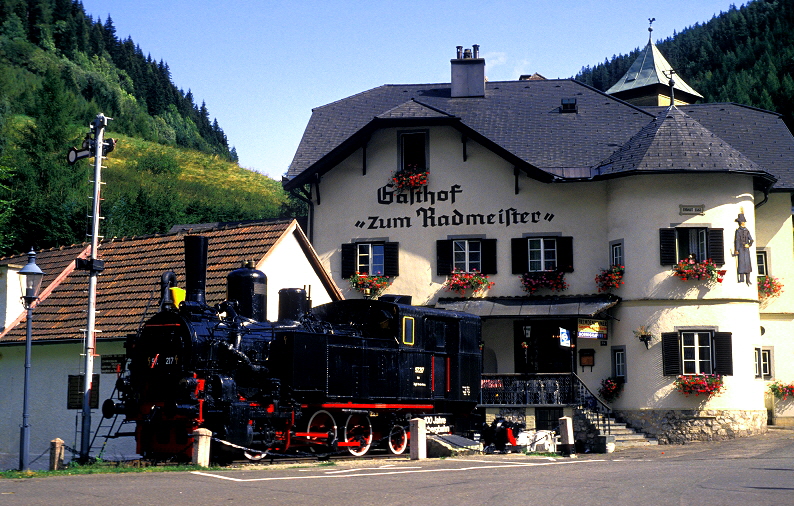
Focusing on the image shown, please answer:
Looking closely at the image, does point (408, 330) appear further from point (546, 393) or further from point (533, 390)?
point (546, 393)

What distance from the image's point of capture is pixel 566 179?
2673cm

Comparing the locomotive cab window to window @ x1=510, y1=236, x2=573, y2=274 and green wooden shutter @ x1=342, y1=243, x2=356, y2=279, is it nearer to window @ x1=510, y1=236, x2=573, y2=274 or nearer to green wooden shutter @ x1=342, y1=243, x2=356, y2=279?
window @ x1=510, y1=236, x2=573, y2=274

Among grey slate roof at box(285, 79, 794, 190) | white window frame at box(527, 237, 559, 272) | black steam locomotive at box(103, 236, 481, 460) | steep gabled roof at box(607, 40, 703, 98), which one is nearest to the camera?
black steam locomotive at box(103, 236, 481, 460)

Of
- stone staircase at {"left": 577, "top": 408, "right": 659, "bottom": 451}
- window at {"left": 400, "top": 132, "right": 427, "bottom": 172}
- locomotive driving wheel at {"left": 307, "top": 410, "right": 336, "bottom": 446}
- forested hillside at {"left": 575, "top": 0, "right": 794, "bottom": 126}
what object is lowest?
stone staircase at {"left": 577, "top": 408, "right": 659, "bottom": 451}

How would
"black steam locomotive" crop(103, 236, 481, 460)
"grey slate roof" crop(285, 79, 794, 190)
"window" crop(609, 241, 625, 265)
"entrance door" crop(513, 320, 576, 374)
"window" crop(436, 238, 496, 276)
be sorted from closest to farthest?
"black steam locomotive" crop(103, 236, 481, 460)
"window" crop(609, 241, 625, 265)
"entrance door" crop(513, 320, 576, 374)
"grey slate roof" crop(285, 79, 794, 190)
"window" crop(436, 238, 496, 276)

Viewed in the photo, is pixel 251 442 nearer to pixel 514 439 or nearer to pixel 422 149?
pixel 514 439

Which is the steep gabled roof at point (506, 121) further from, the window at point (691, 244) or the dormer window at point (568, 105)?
the window at point (691, 244)

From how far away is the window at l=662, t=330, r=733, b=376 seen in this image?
2523cm

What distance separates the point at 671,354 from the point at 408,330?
9556 mm

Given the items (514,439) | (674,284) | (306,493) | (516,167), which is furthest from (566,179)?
(306,493)

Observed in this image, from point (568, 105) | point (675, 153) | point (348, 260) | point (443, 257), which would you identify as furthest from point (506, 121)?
point (348, 260)

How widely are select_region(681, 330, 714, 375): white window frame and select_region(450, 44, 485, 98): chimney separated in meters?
10.4

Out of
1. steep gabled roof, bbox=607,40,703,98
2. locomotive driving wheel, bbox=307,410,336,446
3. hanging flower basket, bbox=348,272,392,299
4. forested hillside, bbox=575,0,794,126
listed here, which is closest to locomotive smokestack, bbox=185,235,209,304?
locomotive driving wheel, bbox=307,410,336,446

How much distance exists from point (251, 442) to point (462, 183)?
48.1 ft
